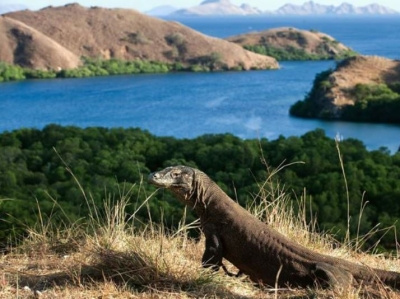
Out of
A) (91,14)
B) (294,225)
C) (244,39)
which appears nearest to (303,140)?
(294,225)

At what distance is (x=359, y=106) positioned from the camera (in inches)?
2361

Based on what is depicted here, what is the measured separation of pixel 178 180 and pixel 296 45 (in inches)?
4732

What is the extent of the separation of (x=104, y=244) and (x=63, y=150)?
80.7ft

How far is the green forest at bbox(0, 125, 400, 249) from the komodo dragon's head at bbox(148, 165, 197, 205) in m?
10.0

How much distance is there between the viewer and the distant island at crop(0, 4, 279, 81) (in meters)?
96.4

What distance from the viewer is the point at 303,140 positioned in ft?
102

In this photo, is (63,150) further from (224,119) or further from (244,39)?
(244,39)

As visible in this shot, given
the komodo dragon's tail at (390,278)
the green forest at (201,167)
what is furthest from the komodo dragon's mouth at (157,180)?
the green forest at (201,167)

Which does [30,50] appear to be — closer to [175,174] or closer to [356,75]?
[356,75]

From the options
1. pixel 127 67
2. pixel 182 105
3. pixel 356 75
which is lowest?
pixel 182 105

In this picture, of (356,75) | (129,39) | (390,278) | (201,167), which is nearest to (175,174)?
(390,278)

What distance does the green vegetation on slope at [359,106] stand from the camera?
59844mm

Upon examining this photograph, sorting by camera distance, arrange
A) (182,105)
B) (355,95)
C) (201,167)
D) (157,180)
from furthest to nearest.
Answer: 1. (182,105)
2. (355,95)
3. (201,167)
4. (157,180)

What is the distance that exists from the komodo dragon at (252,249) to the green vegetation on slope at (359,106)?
56.9 meters
